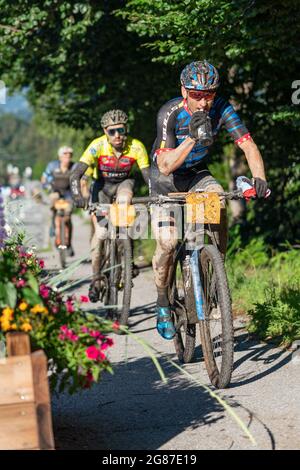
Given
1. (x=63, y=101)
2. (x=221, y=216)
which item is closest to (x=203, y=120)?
(x=221, y=216)

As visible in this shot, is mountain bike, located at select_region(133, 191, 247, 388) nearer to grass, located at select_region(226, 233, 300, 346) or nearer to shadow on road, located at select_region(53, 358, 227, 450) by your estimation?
shadow on road, located at select_region(53, 358, 227, 450)

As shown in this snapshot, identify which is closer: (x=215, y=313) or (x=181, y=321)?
(x=215, y=313)

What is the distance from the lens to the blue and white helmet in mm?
5895

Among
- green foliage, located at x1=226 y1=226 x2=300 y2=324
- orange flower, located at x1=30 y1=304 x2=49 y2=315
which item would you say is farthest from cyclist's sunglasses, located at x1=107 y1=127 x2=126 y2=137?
orange flower, located at x1=30 y1=304 x2=49 y2=315

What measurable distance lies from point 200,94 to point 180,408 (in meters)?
2.07

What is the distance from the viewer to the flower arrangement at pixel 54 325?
12.8 feet

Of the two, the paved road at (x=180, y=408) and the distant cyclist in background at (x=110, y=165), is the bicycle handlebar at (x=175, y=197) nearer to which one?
the paved road at (x=180, y=408)

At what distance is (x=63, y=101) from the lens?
15.6m

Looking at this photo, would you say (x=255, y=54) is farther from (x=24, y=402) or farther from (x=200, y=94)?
(x=24, y=402)

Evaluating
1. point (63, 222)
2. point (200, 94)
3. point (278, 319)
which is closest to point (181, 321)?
point (278, 319)

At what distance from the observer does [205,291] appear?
6070 mm

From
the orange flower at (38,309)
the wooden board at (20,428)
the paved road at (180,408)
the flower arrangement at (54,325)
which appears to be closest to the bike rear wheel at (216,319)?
the paved road at (180,408)
